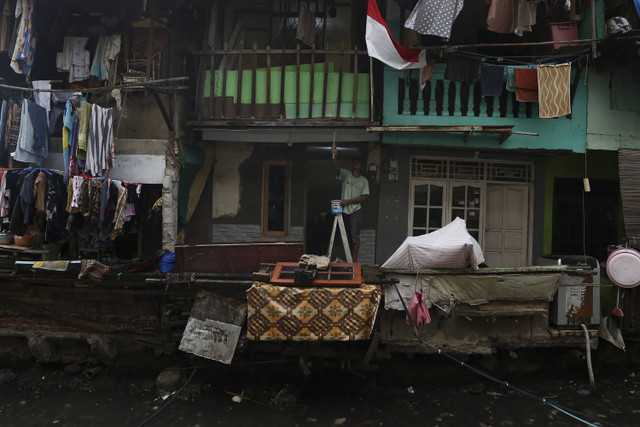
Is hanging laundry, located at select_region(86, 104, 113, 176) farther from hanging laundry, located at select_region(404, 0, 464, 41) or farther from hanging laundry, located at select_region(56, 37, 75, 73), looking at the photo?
hanging laundry, located at select_region(404, 0, 464, 41)

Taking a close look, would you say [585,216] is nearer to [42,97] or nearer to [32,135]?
[32,135]

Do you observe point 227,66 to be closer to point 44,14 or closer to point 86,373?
point 44,14

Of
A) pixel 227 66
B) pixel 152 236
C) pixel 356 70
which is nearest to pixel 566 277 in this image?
pixel 356 70

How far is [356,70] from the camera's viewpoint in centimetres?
812

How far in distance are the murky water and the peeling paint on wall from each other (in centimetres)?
389

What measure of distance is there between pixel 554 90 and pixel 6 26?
11624 millimetres

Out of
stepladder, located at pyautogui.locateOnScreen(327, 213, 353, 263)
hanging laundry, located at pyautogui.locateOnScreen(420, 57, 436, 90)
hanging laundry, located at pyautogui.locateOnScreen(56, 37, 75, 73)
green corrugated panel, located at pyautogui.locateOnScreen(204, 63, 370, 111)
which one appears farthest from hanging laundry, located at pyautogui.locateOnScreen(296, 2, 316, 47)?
hanging laundry, located at pyautogui.locateOnScreen(56, 37, 75, 73)

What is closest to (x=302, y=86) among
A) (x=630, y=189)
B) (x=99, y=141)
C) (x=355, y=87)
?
(x=355, y=87)

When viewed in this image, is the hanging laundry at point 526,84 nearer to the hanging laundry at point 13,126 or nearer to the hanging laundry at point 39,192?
the hanging laundry at point 39,192

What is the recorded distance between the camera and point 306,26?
8.36m

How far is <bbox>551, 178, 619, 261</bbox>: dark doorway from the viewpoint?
993cm

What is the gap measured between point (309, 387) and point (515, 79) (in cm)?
732

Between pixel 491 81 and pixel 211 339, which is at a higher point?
pixel 491 81

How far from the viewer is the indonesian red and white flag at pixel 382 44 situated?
297 inches
